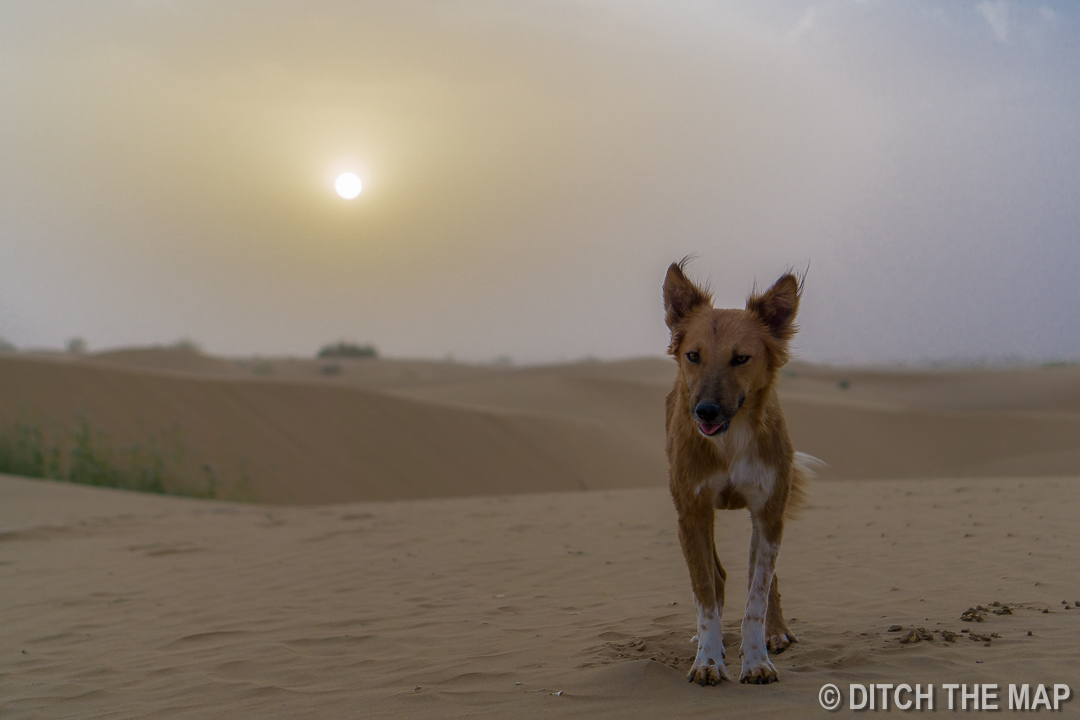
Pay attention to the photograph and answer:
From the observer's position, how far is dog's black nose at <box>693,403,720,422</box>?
369 centimetres

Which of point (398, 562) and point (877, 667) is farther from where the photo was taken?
point (398, 562)

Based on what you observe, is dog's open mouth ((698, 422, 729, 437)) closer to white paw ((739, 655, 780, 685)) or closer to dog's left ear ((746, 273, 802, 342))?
dog's left ear ((746, 273, 802, 342))

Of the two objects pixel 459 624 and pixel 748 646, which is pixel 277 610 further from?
pixel 748 646

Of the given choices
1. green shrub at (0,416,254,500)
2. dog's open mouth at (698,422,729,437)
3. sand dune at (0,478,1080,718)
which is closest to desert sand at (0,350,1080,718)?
sand dune at (0,478,1080,718)

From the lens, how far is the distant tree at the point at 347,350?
5034cm

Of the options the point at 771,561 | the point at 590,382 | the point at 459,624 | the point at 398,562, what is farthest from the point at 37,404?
the point at 590,382

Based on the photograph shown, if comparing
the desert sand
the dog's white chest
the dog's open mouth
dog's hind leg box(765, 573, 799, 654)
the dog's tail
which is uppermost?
the dog's open mouth

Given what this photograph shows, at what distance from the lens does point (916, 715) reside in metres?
3.35

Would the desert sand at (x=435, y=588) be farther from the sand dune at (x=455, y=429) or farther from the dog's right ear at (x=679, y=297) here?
the dog's right ear at (x=679, y=297)

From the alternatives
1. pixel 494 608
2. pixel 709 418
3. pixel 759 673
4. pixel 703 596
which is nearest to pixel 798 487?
pixel 703 596

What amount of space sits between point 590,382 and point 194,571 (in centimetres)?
2725

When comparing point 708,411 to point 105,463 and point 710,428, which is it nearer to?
point 710,428

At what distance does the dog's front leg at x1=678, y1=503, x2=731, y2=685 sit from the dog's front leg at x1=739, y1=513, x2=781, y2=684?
0.12 m

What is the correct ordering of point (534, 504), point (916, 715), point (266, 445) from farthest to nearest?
point (266, 445) < point (534, 504) < point (916, 715)
